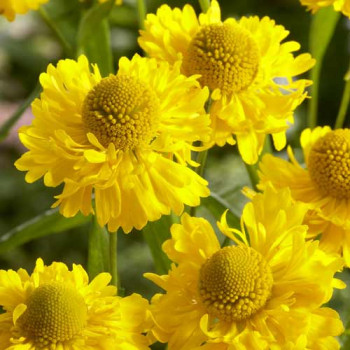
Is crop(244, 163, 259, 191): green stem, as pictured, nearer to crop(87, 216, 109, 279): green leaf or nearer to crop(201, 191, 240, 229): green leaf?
crop(201, 191, 240, 229): green leaf

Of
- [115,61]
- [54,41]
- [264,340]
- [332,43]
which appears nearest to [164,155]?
[264,340]

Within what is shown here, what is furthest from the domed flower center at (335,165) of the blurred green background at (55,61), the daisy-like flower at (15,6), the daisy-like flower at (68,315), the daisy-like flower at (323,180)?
the blurred green background at (55,61)

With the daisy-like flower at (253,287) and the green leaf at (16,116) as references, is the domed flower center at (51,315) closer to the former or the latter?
the daisy-like flower at (253,287)

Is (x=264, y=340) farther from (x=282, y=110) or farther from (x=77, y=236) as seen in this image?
(x=77, y=236)

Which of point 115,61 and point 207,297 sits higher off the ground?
point 207,297

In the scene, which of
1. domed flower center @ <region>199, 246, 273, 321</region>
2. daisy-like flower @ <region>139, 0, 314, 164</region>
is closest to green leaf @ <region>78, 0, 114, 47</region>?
daisy-like flower @ <region>139, 0, 314, 164</region>
